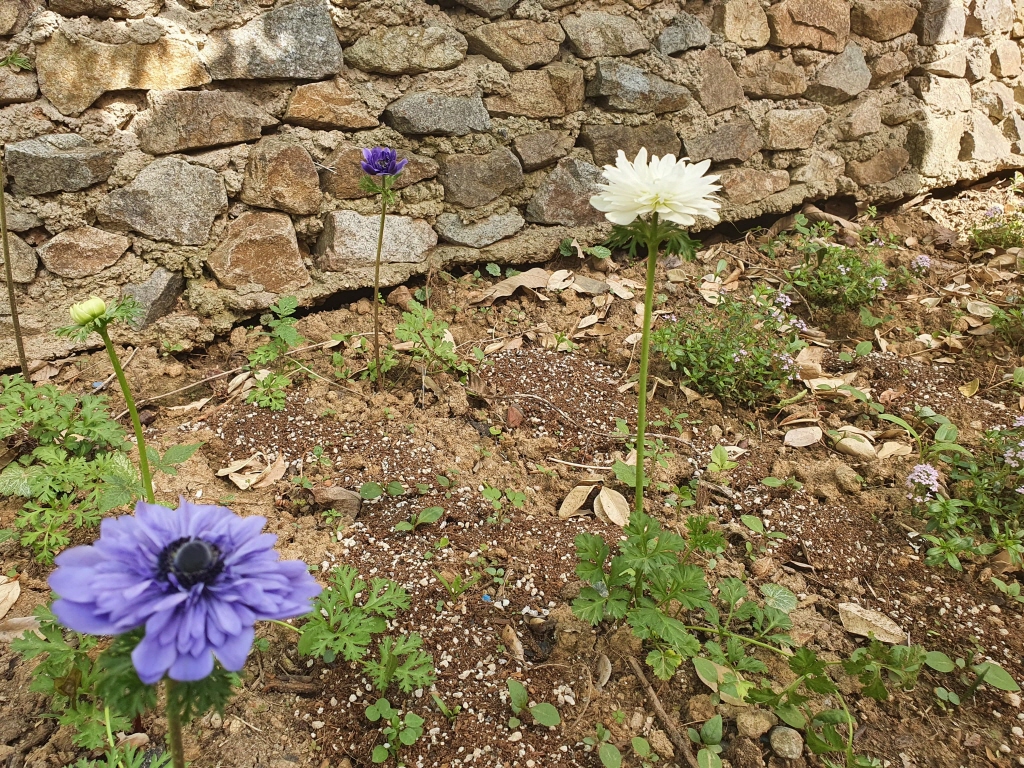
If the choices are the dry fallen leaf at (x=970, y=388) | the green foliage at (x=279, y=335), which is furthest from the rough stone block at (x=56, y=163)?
the dry fallen leaf at (x=970, y=388)

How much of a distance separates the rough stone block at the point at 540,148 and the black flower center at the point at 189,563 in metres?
2.70

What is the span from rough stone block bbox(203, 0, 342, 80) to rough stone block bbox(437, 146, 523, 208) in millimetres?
669

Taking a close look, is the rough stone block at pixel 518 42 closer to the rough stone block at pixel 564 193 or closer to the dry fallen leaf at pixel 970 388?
the rough stone block at pixel 564 193

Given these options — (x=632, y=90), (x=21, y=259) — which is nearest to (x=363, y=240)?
(x=21, y=259)

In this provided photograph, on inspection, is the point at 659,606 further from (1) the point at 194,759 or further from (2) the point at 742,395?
(2) the point at 742,395

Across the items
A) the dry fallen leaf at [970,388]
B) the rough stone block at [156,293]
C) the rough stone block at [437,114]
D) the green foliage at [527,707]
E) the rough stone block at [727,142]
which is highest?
the rough stone block at [437,114]

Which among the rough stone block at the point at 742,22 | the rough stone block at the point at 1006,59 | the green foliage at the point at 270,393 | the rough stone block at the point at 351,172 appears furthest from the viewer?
the rough stone block at the point at 1006,59

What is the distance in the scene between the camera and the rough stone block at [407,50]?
281 centimetres

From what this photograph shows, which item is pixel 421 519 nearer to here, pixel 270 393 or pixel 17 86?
pixel 270 393

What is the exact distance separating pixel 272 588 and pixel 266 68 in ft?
7.74

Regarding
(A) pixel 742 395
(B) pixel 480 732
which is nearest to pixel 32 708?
(B) pixel 480 732

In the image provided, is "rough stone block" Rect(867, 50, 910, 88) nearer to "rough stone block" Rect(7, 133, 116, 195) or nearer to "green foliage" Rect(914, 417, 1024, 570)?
"green foliage" Rect(914, 417, 1024, 570)

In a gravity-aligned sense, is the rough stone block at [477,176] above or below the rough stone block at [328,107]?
below

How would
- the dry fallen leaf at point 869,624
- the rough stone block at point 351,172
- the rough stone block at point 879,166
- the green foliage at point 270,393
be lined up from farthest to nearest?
the rough stone block at point 879,166
the rough stone block at point 351,172
the green foliage at point 270,393
the dry fallen leaf at point 869,624
